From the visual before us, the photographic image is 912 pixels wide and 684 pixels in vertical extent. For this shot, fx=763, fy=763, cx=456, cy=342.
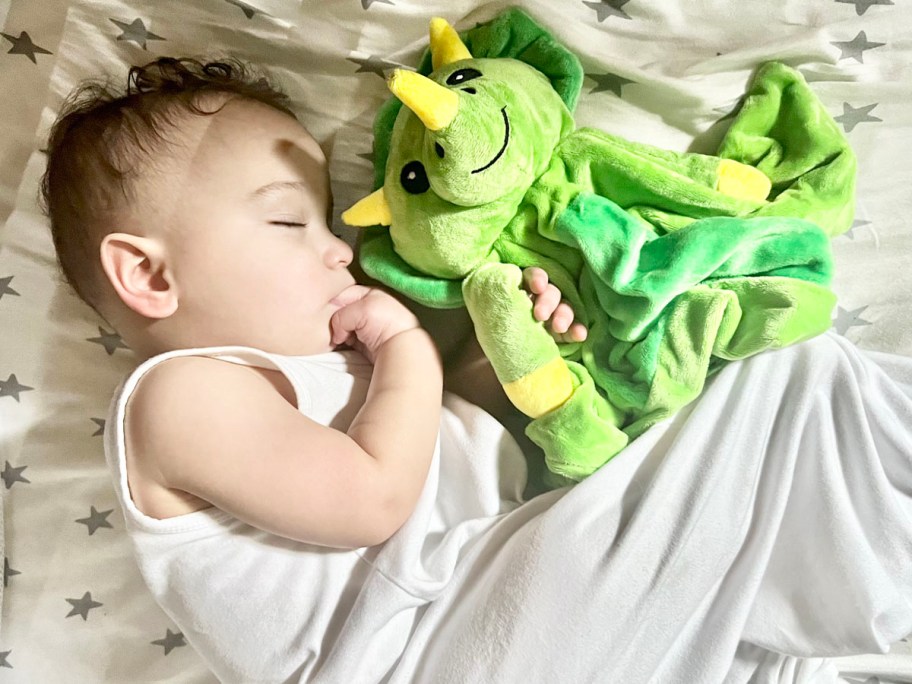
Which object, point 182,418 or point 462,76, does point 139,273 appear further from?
point 462,76

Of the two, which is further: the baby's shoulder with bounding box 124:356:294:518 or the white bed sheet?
the white bed sheet

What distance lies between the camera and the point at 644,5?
0.82m

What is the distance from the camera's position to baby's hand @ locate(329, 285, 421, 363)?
847 mm

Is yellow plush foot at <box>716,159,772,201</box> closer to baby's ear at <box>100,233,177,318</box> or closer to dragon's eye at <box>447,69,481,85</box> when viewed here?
dragon's eye at <box>447,69,481,85</box>

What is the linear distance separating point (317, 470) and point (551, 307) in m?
0.28

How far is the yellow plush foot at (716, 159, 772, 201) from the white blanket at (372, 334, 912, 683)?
164 mm

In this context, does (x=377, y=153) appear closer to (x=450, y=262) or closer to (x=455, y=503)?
(x=450, y=262)

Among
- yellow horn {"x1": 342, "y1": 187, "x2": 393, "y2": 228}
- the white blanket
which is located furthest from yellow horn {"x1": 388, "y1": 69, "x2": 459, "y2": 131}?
the white blanket

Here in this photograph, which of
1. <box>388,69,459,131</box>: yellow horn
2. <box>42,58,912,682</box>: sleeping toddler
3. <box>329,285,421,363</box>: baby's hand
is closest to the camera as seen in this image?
<box>388,69,459,131</box>: yellow horn

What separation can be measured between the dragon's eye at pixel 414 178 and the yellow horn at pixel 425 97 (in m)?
0.09

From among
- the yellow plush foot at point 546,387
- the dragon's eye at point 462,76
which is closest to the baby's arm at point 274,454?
the yellow plush foot at point 546,387

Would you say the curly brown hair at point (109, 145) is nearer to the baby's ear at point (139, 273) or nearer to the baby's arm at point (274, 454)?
the baby's ear at point (139, 273)

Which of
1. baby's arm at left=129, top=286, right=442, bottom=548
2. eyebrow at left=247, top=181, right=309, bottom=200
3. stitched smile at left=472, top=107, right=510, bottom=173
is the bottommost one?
baby's arm at left=129, top=286, right=442, bottom=548

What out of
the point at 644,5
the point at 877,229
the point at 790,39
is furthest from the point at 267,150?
the point at 877,229
